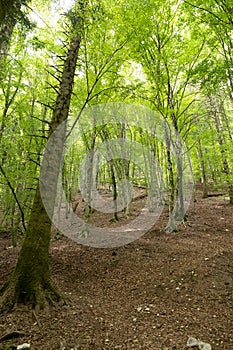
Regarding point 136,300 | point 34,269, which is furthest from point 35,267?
point 136,300

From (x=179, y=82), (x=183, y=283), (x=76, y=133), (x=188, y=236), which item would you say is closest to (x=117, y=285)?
(x=183, y=283)

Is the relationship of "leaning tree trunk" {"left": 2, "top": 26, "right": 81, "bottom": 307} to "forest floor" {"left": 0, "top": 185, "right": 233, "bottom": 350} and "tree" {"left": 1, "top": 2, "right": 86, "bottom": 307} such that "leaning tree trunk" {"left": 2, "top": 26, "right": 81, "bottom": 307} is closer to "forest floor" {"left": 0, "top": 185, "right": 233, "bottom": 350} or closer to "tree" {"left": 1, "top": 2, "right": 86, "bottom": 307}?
"tree" {"left": 1, "top": 2, "right": 86, "bottom": 307}

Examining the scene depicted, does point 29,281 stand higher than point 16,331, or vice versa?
point 29,281

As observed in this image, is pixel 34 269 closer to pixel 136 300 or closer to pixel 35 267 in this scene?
pixel 35 267

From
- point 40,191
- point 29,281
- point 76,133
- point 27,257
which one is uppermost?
point 76,133

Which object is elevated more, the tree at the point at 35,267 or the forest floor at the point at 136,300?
the tree at the point at 35,267

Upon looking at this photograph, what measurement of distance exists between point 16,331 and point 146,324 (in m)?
2.04

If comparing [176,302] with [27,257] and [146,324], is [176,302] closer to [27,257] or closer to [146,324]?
[146,324]

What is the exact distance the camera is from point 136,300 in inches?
187

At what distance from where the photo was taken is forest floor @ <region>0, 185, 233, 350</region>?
336 centimetres

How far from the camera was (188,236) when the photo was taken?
359 inches

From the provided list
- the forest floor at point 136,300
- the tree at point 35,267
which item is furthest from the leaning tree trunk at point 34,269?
the forest floor at point 136,300

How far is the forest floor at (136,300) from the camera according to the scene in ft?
11.0

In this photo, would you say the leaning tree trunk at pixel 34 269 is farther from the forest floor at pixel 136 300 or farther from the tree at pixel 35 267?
the forest floor at pixel 136 300
